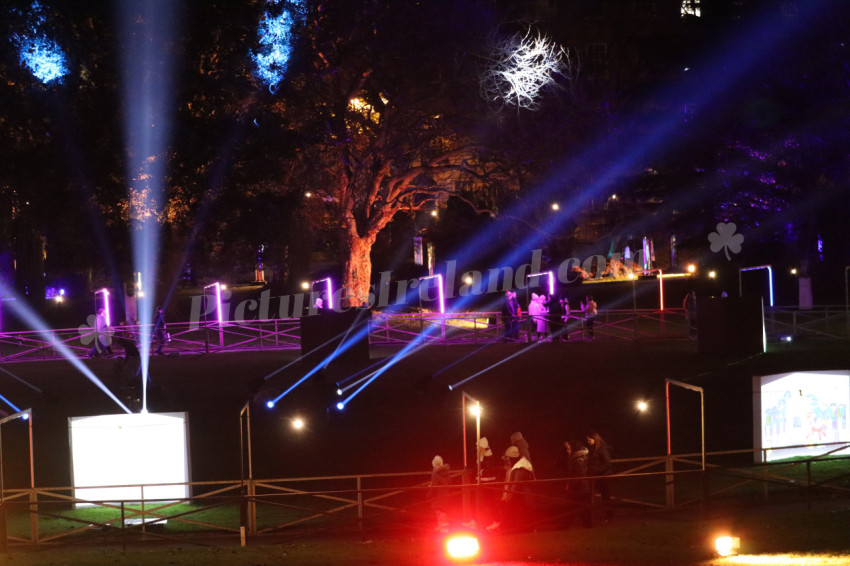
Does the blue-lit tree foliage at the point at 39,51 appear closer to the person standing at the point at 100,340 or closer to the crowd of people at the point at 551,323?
the person standing at the point at 100,340

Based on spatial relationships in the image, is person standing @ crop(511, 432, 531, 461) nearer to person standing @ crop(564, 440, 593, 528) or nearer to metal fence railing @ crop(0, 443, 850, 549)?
metal fence railing @ crop(0, 443, 850, 549)

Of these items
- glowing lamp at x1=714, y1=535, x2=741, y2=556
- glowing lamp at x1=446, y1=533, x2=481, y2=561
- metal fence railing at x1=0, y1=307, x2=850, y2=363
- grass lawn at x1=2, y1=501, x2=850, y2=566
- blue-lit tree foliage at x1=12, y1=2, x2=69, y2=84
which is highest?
blue-lit tree foliage at x1=12, y1=2, x2=69, y2=84

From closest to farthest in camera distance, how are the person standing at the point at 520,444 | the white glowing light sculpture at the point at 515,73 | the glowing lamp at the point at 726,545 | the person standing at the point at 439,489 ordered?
the glowing lamp at the point at 726,545 → the person standing at the point at 439,489 → the person standing at the point at 520,444 → the white glowing light sculpture at the point at 515,73

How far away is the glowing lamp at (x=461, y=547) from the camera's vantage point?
9953 millimetres

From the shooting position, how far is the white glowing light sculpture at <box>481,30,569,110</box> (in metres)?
32.4

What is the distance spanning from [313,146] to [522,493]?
20951 millimetres

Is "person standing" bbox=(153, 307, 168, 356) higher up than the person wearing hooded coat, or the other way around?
"person standing" bbox=(153, 307, 168, 356)

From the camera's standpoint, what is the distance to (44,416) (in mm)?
18328

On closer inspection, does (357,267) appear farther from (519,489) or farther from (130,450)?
(519,489)

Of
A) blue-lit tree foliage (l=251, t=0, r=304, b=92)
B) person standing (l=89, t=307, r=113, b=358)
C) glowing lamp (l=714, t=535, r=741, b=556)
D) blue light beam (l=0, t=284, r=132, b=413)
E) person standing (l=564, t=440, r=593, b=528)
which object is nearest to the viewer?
glowing lamp (l=714, t=535, r=741, b=556)

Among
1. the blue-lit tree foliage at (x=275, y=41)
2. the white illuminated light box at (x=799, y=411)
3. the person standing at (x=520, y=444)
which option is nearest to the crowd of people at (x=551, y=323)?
the white illuminated light box at (x=799, y=411)

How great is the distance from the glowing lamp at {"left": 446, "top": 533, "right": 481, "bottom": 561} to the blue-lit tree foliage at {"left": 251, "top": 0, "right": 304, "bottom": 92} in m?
19.3

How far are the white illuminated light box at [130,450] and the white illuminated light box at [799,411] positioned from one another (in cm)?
892

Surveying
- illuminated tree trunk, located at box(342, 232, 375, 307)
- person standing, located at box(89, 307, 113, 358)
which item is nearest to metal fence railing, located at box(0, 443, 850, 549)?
person standing, located at box(89, 307, 113, 358)
